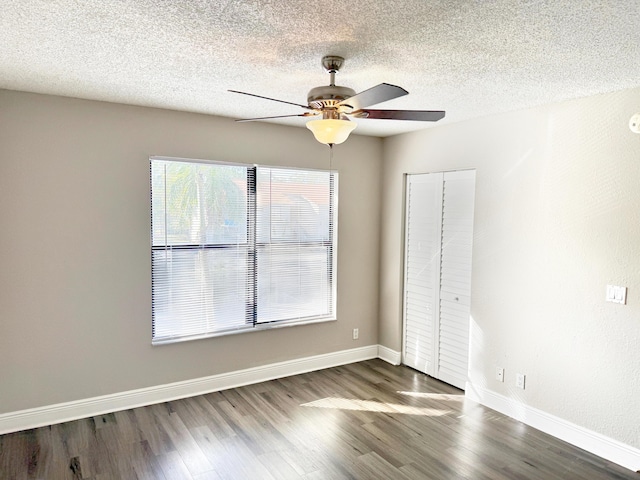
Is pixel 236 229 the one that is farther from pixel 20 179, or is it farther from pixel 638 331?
pixel 638 331

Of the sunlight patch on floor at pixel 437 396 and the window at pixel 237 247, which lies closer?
the window at pixel 237 247

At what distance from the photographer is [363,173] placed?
480 centimetres

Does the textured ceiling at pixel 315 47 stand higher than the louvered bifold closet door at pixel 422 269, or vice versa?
the textured ceiling at pixel 315 47

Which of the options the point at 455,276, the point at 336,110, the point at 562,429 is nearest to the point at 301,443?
the point at 562,429

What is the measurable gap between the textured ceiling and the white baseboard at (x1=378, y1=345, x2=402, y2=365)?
2774 mm

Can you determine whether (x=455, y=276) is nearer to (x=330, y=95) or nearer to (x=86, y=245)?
(x=330, y=95)

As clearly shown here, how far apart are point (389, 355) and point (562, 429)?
1952 millimetres

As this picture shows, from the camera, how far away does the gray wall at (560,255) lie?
113 inches

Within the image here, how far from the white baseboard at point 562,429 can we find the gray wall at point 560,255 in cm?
4

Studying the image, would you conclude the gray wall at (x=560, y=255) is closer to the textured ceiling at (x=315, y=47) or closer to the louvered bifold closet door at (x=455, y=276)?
the louvered bifold closet door at (x=455, y=276)

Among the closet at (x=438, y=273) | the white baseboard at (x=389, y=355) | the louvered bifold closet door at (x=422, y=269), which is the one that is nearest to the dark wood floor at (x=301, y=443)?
the closet at (x=438, y=273)

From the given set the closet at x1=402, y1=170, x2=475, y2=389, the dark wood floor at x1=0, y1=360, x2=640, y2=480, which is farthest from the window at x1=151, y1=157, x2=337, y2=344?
the closet at x1=402, y1=170, x2=475, y2=389

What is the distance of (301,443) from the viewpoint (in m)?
3.11

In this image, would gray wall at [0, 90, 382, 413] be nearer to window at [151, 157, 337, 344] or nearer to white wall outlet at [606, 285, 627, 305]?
window at [151, 157, 337, 344]
